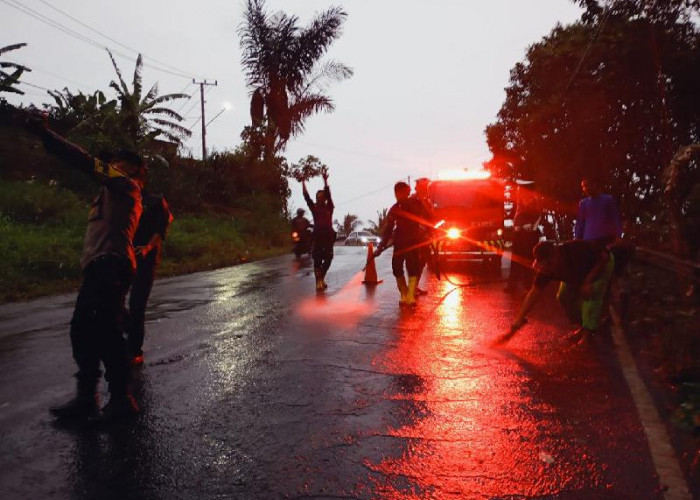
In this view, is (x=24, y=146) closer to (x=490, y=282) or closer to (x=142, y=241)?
(x=490, y=282)

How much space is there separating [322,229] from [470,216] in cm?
640

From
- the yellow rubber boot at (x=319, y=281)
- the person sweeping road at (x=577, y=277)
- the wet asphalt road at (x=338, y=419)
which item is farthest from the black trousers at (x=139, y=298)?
the yellow rubber boot at (x=319, y=281)

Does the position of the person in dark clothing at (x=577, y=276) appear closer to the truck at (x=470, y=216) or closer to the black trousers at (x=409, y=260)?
the black trousers at (x=409, y=260)

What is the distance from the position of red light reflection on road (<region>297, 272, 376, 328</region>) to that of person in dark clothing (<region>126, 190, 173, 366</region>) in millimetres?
2708

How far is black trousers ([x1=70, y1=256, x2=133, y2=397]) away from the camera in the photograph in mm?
4070

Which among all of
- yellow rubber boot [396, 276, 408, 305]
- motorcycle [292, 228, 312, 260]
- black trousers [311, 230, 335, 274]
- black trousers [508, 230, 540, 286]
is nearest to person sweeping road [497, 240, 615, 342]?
yellow rubber boot [396, 276, 408, 305]

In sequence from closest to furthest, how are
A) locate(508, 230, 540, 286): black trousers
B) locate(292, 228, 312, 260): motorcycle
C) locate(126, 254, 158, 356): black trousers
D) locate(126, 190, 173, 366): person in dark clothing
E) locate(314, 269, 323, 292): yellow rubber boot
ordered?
1. locate(126, 190, 173, 366): person in dark clothing
2. locate(126, 254, 158, 356): black trousers
3. locate(508, 230, 540, 286): black trousers
4. locate(314, 269, 323, 292): yellow rubber boot
5. locate(292, 228, 312, 260): motorcycle

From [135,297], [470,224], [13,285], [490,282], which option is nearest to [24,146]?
[13,285]

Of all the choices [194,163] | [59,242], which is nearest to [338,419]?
[59,242]

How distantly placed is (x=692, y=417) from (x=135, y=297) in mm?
4490

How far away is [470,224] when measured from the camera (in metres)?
16.2

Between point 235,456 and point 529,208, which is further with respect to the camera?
point 529,208

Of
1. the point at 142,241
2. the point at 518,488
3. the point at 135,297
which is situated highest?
the point at 142,241

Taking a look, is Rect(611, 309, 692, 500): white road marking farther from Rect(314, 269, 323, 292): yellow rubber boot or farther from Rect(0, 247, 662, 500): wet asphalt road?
Rect(314, 269, 323, 292): yellow rubber boot
